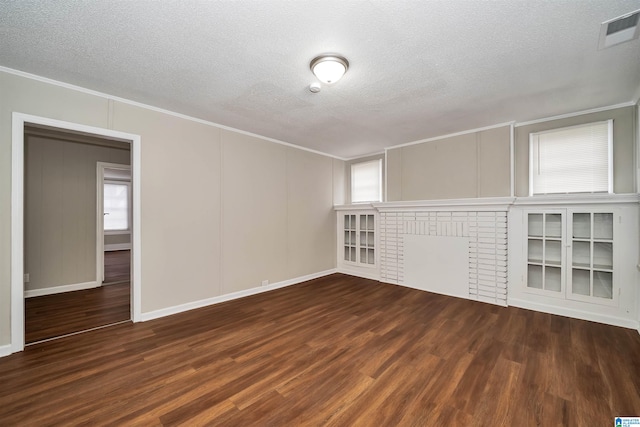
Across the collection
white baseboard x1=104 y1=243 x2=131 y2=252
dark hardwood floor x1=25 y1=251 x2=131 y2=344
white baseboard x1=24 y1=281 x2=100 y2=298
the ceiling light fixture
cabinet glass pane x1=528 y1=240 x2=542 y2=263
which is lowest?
dark hardwood floor x1=25 y1=251 x2=131 y2=344

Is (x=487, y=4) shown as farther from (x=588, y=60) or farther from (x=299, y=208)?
(x=299, y=208)

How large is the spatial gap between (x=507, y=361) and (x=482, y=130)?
332cm

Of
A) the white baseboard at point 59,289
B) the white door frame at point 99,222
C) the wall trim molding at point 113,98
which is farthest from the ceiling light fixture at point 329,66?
the white baseboard at point 59,289

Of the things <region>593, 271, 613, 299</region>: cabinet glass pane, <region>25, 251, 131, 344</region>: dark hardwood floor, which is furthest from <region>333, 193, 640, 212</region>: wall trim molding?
<region>25, 251, 131, 344</region>: dark hardwood floor

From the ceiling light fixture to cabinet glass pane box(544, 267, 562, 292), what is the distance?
3.79 m

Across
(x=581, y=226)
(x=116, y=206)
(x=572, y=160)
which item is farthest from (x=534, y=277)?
(x=116, y=206)

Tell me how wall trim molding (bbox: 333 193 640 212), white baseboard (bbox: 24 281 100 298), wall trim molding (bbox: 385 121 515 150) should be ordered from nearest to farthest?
wall trim molding (bbox: 333 193 640 212) → wall trim molding (bbox: 385 121 515 150) → white baseboard (bbox: 24 281 100 298)

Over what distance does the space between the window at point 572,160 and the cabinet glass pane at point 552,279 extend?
3.55 feet

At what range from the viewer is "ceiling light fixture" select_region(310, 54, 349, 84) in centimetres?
222

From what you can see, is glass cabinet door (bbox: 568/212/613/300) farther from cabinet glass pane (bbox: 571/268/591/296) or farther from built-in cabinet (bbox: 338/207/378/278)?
built-in cabinet (bbox: 338/207/378/278)

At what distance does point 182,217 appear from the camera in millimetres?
3543

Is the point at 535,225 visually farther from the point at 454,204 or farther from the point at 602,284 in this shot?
the point at 454,204

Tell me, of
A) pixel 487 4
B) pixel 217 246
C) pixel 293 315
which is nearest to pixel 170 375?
pixel 293 315

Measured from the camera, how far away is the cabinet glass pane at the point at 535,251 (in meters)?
3.65
